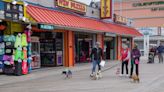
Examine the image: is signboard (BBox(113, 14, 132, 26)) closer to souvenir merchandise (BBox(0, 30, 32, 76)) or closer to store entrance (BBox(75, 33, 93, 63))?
store entrance (BBox(75, 33, 93, 63))

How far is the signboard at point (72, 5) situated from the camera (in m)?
25.5

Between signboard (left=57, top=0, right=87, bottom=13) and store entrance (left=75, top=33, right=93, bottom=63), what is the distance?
363 centimetres

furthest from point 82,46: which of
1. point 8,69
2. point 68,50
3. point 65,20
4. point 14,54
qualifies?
point 14,54

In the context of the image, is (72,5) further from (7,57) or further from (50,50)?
(7,57)

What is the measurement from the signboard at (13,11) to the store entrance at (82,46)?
13184mm

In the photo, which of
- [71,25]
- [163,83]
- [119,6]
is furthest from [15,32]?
[119,6]

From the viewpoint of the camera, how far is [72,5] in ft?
89.6

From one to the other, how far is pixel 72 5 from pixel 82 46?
6.95 meters

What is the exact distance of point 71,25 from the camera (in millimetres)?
25141

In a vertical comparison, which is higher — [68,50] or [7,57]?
[68,50]

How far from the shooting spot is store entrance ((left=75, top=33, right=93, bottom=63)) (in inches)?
1286

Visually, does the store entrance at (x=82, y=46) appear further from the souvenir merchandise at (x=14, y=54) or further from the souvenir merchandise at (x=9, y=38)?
the souvenir merchandise at (x=9, y=38)

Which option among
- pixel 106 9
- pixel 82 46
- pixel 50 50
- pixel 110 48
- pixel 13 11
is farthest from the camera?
pixel 110 48

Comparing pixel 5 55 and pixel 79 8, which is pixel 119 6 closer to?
pixel 79 8
